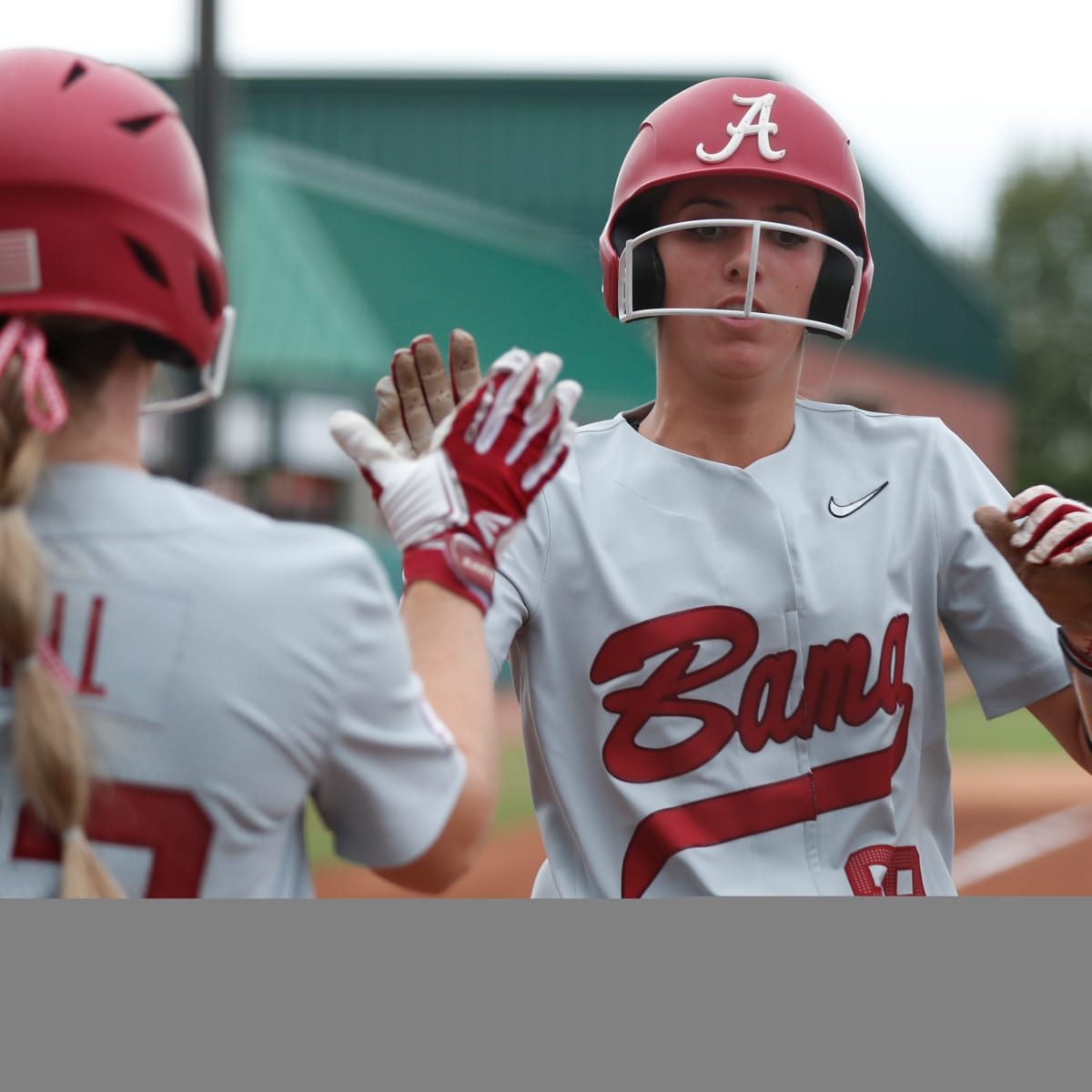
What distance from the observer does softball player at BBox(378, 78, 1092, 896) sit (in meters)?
2.56

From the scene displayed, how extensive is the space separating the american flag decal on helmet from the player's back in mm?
213

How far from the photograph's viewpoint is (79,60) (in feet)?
6.01

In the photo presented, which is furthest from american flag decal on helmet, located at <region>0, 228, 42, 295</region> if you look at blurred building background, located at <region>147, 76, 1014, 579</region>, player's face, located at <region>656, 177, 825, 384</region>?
blurred building background, located at <region>147, 76, 1014, 579</region>

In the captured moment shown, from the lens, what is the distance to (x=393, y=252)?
1717cm

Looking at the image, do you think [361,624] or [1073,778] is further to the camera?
[1073,778]

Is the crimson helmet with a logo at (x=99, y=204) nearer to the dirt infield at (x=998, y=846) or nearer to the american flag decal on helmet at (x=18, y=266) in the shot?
the american flag decal on helmet at (x=18, y=266)

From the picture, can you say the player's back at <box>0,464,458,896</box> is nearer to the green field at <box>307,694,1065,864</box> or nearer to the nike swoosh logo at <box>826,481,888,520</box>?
the nike swoosh logo at <box>826,481,888,520</box>

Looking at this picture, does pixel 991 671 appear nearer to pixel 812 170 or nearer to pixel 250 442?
pixel 812 170

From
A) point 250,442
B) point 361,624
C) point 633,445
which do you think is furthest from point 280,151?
point 361,624

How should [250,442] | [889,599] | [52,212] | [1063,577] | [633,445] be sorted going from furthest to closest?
1. [250,442]
2. [633,445]
3. [889,599]
4. [1063,577]
5. [52,212]

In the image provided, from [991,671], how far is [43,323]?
5.85 ft

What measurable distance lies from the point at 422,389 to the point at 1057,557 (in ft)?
3.48

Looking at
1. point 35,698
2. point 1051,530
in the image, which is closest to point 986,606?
point 1051,530

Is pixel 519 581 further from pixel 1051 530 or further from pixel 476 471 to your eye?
pixel 1051 530
